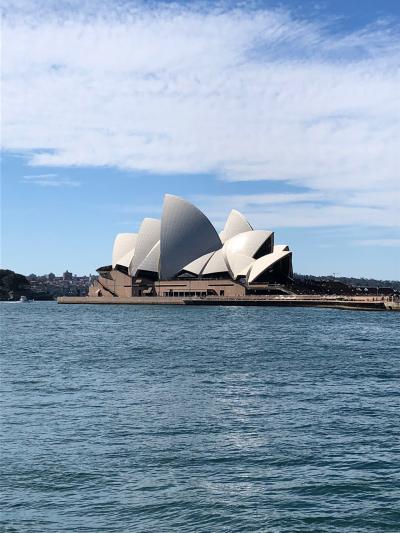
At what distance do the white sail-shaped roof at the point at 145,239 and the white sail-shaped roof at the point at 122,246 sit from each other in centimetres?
441

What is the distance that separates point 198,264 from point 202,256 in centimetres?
107

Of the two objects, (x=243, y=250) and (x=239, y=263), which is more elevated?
(x=243, y=250)

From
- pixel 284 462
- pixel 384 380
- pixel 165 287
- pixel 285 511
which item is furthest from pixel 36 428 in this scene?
pixel 165 287

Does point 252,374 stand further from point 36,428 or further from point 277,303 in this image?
point 277,303

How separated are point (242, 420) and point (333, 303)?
6312cm

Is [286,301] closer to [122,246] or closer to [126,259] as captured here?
[126,259]

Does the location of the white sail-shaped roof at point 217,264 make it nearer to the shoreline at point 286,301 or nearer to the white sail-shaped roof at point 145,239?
the shoreline at point 286,301

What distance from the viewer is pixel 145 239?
8750 centimetres

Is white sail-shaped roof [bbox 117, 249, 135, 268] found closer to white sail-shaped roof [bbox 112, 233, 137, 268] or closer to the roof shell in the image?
white sail-shaped roof [bbox 112, 233, 137, 268]

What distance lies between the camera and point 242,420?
1418cm

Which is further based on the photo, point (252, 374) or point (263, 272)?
point (263, 272)

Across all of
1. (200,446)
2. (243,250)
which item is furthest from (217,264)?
(200,446)

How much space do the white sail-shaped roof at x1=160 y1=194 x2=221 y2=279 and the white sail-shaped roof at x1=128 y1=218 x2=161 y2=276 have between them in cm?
335

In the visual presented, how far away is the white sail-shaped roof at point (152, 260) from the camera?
288ft
